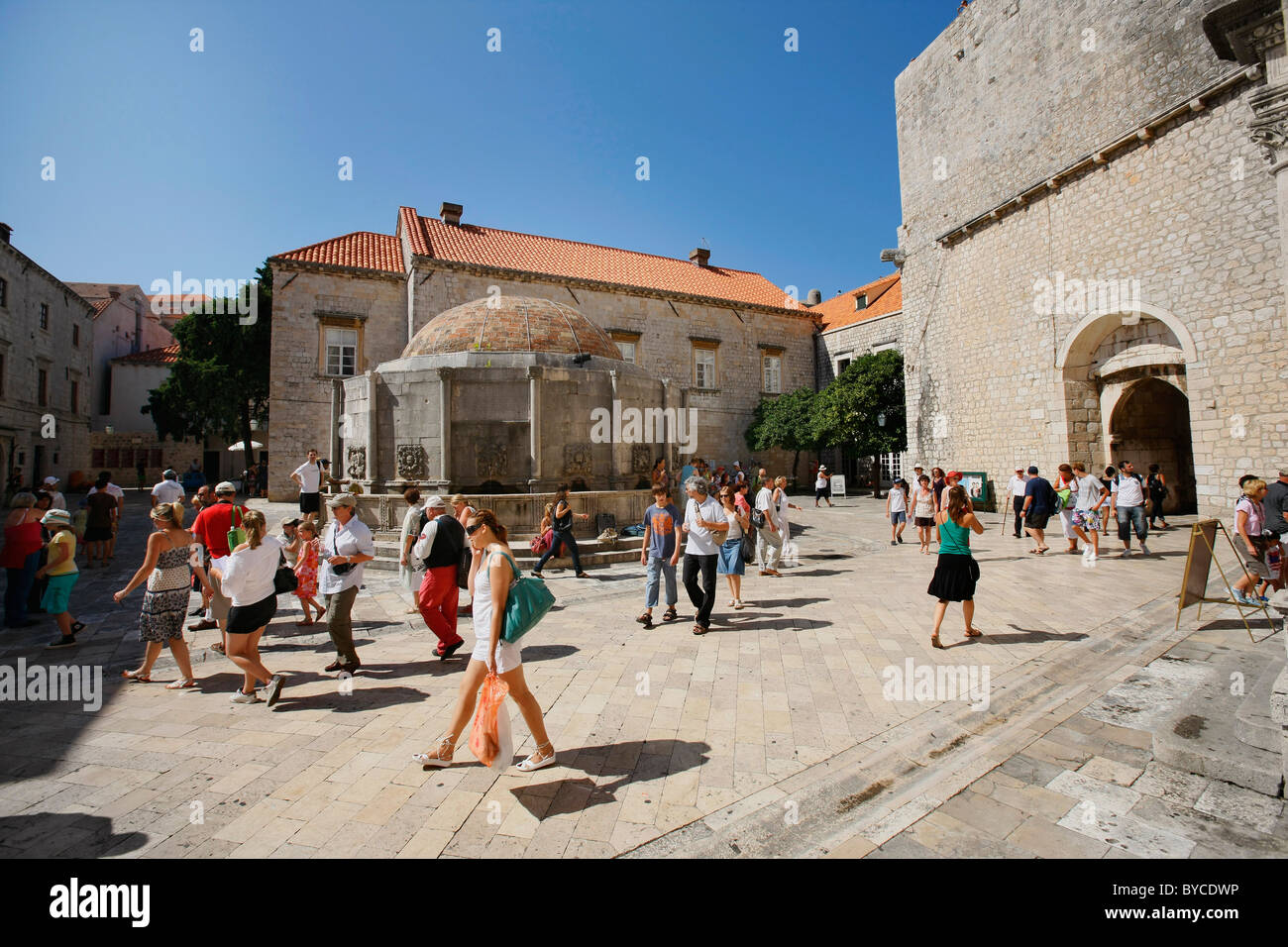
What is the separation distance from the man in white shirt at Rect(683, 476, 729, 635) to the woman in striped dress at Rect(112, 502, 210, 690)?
183 inches

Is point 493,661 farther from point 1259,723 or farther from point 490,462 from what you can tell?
point 490,462

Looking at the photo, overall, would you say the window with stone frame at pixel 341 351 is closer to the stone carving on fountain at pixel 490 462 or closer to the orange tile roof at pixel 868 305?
the stone carving on fountain at pixel 490 462

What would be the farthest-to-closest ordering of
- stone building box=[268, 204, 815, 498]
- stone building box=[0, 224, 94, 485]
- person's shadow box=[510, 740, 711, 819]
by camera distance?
stone building box=[0, 224, 94, 485] < stone building box=[268, 204, 815, 498] < person's shadow box=[510, 740, 711, 819]

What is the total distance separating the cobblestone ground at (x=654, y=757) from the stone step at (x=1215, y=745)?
0.09 m

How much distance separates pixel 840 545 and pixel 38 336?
35.4 metres

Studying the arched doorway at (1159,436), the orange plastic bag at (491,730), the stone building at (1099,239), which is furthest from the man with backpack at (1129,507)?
the orange plastic bag at (491,730)

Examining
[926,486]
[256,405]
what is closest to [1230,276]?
[926,486]

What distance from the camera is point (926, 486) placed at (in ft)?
37.6

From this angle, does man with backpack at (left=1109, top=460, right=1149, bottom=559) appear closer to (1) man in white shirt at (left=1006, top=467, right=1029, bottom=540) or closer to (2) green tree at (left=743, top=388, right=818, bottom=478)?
(1) man in white shirt at (left=1006, top=467, right=1029, bottom=540)

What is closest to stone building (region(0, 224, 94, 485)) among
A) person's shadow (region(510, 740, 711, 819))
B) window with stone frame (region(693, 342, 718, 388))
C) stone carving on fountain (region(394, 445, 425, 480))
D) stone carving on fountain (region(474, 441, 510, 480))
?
stone carving on fountain (region(394, 445, 425, 480))

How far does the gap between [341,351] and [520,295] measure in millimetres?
7666

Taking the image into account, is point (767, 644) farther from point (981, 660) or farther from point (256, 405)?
point (256, 405)

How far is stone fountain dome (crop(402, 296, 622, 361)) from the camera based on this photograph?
12.0 m
